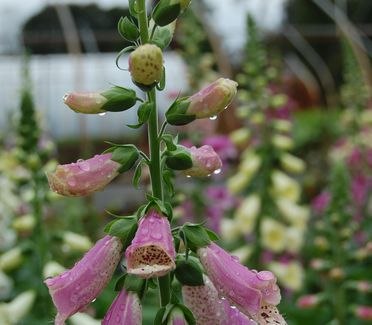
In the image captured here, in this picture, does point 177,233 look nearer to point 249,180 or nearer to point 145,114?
point 145,114

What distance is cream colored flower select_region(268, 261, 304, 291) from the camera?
126 inches

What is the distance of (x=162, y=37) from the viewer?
1.12 metres

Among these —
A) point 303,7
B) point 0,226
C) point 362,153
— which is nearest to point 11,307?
point 0,226

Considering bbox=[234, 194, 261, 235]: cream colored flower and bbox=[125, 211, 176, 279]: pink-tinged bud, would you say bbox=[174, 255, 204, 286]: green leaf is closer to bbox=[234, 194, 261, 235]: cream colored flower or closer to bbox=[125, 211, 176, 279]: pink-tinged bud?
bbox=[125, 211, 176, 279]: pink-tinged bud

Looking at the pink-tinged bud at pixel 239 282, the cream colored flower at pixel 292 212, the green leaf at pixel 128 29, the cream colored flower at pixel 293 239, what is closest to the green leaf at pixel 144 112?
the green leaf at pixel 128 29

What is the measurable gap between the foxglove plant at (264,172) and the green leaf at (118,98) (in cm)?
200

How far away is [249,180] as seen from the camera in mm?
3270

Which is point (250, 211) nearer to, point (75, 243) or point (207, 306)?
point (75, 243)

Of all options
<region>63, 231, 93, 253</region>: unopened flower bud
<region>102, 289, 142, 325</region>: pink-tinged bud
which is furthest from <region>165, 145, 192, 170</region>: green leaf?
<region>63, 231, 93, 253</region>: unopened flower bud

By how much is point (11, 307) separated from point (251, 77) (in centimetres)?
150

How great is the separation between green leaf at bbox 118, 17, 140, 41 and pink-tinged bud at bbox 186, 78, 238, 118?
0.13m

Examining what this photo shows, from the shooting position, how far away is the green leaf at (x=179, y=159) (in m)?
1.11

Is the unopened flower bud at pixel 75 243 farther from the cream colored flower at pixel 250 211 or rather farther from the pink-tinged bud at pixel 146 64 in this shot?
the pink-tinged bud at pixel 146 64

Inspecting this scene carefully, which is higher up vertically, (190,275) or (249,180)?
(190,275)
